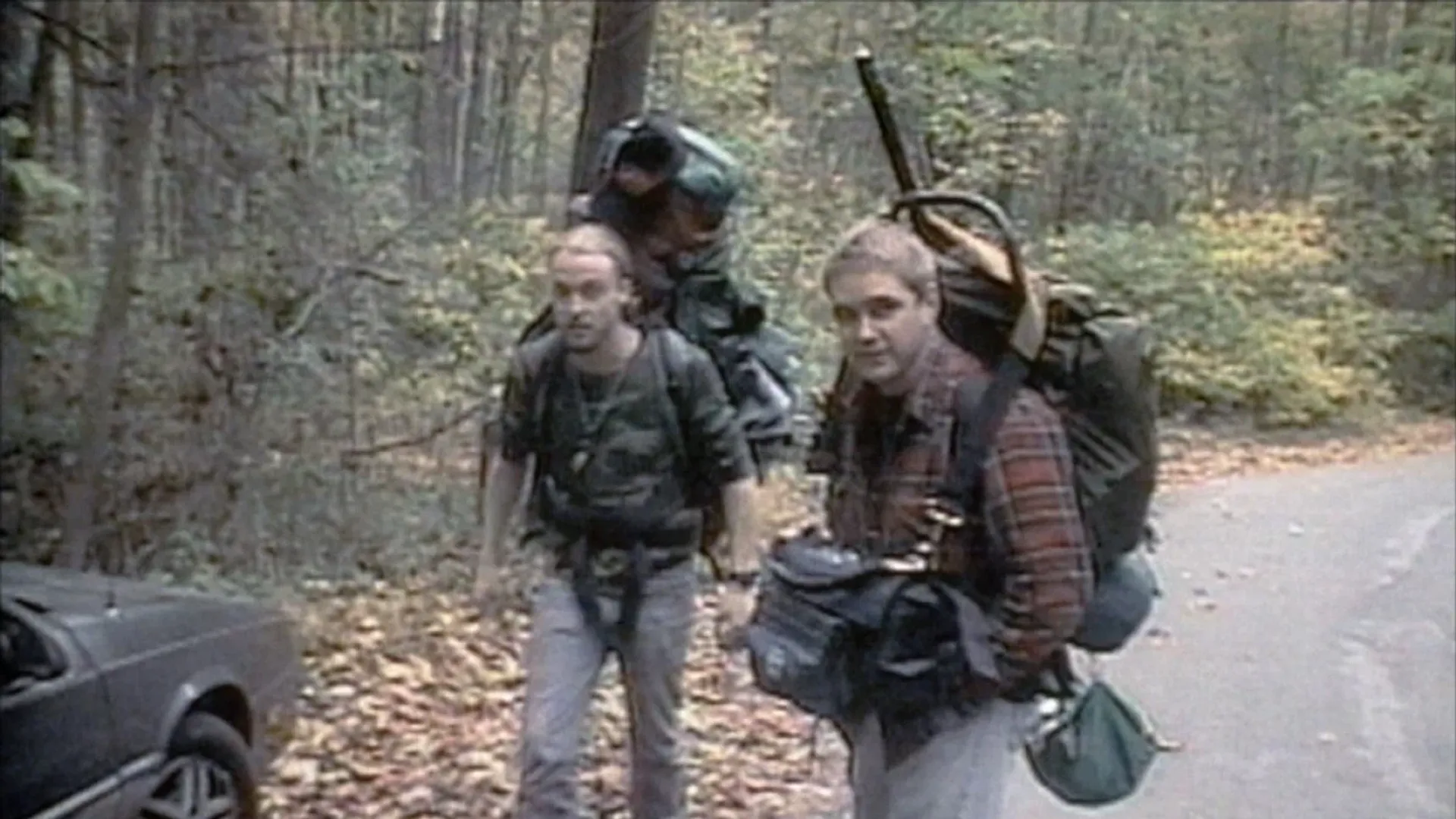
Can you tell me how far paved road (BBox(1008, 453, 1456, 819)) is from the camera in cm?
458

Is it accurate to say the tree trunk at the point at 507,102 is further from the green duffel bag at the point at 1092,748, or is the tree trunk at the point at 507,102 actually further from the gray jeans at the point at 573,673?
the green duffel bag at the point at 1092,748

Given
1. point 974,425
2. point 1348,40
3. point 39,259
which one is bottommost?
point 39,259

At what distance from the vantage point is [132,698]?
2.96 meters

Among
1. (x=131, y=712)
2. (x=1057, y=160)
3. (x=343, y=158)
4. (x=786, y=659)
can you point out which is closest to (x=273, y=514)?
(x=343, y=158)

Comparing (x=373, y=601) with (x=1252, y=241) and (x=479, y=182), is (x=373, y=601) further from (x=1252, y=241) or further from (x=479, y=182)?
(x=1252, y=241)

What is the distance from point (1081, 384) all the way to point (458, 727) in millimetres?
2859

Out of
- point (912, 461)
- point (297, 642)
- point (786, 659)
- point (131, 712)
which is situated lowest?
point (297, 642)

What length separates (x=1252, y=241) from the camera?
566 inches

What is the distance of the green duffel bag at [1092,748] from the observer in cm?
290

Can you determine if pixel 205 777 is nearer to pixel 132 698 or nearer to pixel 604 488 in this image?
pixel 132 698

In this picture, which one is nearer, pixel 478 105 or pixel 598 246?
pixel 598 246

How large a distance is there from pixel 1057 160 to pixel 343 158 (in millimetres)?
6128

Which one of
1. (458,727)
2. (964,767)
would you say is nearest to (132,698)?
(964,767)

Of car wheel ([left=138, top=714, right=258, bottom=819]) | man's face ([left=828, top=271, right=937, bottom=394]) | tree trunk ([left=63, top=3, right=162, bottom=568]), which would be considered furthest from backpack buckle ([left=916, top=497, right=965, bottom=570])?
tree trunk ([left=63, top=3, right=162, bottom=568])
